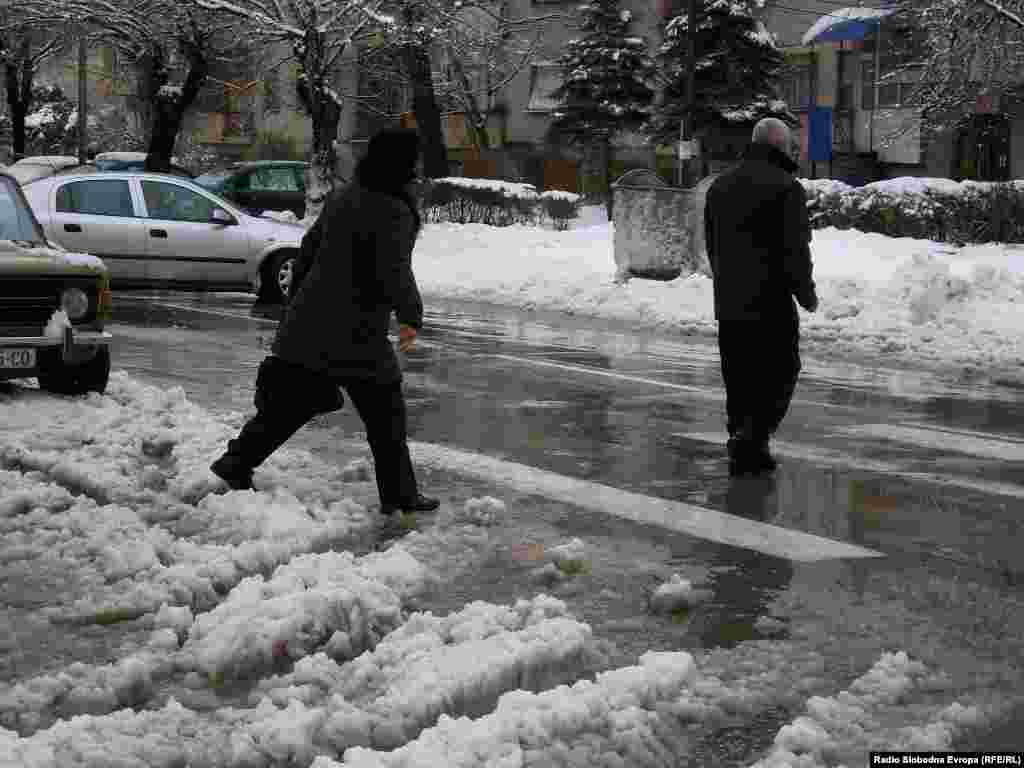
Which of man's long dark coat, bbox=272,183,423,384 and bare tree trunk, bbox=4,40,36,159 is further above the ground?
bare tree trunk, bbox=4,40,36,159

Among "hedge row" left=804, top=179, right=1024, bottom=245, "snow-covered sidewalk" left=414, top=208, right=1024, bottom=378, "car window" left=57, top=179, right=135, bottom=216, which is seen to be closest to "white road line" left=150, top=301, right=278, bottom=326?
"car window" left=57, top=179, right=135, bottom=216

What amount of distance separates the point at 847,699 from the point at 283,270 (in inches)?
576

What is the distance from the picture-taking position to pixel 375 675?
495 centimetres

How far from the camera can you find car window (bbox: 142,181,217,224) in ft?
60.7

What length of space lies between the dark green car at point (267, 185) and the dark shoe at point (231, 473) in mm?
24999

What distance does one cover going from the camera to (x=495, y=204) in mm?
31328

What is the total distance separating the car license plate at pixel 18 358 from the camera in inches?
405

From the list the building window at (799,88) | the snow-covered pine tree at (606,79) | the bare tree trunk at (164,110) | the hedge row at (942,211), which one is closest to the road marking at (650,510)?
the hedge row at (942,211)

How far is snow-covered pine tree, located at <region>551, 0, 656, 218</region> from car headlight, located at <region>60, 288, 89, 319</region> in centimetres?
3327

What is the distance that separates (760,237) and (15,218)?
5.38m

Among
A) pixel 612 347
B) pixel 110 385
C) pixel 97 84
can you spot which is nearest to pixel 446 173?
pixel 612 347

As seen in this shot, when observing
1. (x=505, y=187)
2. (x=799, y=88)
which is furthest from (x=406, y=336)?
(x=799, y=88)

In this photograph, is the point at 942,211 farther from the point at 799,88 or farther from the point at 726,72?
the point at 799,88

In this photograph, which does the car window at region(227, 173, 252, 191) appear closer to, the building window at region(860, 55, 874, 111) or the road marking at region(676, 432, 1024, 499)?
the building window at region(860, 55, 874, 111)
